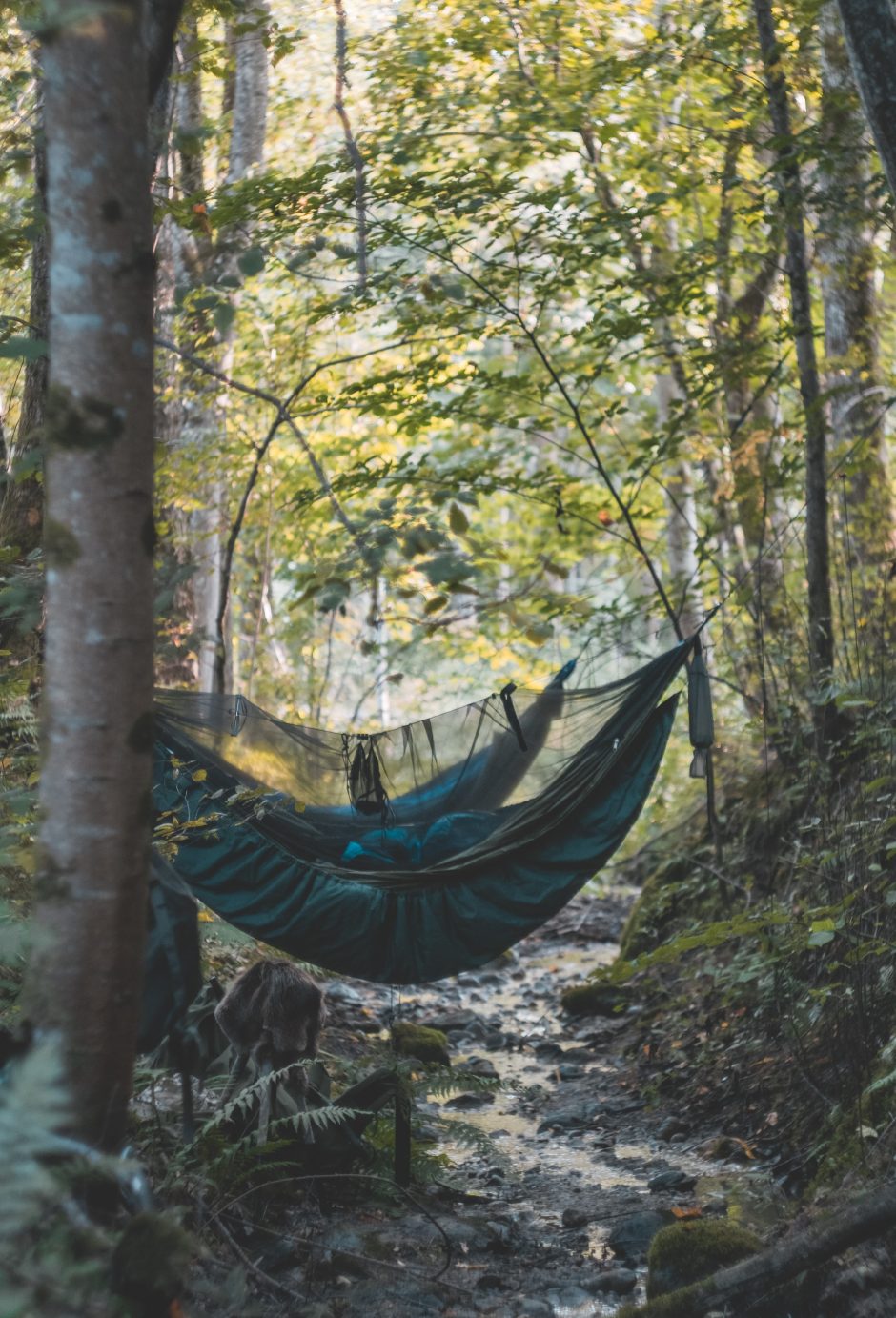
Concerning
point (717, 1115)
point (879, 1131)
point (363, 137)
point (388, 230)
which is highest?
point (363, 137)

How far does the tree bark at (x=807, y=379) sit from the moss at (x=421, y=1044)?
1551mm

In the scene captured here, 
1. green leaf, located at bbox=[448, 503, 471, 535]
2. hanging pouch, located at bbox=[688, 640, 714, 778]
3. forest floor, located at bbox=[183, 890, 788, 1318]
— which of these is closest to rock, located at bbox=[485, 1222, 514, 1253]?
forest floor, located at bbox=[183, 890, 788, 1318]

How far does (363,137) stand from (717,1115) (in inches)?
127

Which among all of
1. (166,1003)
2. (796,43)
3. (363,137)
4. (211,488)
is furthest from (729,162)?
(166,1003)

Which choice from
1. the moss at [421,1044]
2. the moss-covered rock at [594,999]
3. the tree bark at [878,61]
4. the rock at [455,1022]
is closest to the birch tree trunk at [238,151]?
the rock at [455,1022]

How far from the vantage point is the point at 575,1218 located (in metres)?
2.26

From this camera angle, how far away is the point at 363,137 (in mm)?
3615

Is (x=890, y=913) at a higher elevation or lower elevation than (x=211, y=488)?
lower

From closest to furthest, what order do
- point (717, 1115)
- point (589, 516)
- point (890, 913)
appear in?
point (890, 913) < point (717, 1115) < point (589, 516)

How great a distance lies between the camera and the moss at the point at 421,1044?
3400mm

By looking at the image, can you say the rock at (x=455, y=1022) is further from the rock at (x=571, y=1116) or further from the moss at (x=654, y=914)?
the rock at (x=571, y=1116)

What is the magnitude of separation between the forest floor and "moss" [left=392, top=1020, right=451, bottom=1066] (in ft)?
0.32

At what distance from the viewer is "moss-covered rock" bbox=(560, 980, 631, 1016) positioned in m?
3.95

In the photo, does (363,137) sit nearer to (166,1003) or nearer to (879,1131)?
(166,1003)
